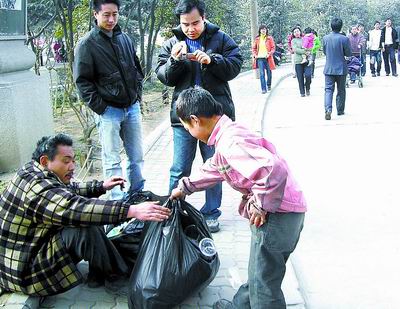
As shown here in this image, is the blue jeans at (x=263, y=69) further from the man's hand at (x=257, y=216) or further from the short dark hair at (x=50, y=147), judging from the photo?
the man's hand at (x=257, y=216)

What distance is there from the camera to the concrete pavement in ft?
10.9

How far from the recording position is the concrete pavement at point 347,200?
3312 mm

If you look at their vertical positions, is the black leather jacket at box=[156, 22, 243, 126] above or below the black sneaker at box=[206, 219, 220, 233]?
above

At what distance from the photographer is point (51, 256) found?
9.19 feet

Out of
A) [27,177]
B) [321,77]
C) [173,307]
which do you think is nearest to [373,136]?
[173,307]

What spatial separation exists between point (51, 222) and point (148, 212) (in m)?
0.51

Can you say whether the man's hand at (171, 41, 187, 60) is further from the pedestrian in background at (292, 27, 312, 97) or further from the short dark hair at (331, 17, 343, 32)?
the pedestrian in background at (292, 27, 312, 97)

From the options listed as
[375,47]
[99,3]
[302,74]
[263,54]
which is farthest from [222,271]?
[375,47]

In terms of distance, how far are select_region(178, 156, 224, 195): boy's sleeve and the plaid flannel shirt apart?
341mm

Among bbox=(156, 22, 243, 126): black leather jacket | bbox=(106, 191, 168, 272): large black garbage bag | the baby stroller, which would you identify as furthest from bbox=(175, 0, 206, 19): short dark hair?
the baby stroller

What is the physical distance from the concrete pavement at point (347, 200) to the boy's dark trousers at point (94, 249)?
47.0 inches

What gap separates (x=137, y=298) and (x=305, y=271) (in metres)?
1.35

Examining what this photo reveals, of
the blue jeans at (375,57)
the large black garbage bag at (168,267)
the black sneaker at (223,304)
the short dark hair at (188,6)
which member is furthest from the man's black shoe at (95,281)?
the blue jeans at (375,57)

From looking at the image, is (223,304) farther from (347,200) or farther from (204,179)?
(347,200)
